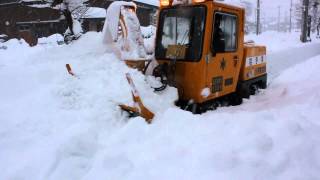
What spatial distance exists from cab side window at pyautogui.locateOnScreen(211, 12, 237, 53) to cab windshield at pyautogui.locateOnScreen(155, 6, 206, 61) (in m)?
0.31

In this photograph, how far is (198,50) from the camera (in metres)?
6.92

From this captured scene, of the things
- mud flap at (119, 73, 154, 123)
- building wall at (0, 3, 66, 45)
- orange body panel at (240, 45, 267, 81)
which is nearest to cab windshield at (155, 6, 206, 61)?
mud flap at (119, 73, 154, 123)

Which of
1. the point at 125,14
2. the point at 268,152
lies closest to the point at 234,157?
the point at 268,152

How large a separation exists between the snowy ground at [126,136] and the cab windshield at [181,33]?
75 centimetres

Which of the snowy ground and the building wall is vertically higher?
the building wall

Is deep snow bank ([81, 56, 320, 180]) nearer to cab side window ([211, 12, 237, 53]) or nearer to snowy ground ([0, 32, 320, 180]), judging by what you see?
snowy ground ([0, 32, 320, 180])

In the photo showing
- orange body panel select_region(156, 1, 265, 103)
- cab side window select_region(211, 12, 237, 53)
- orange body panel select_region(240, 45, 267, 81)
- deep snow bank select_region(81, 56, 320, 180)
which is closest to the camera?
deep snow bank select_region(81, 56, 320, 180)

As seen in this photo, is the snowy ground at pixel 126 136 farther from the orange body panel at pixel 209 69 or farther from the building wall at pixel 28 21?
the building wall at pixel 28 21

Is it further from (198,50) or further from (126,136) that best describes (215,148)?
(198,50)

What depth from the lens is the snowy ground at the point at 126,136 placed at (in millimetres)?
4445

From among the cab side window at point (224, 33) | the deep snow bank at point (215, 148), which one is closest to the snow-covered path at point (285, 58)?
the cab side window at point (224, 33)

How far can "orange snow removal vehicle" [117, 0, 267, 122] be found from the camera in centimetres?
692

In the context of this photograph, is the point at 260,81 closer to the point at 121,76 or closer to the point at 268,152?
the point at 121,76

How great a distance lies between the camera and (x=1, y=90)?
7070 millimetres
